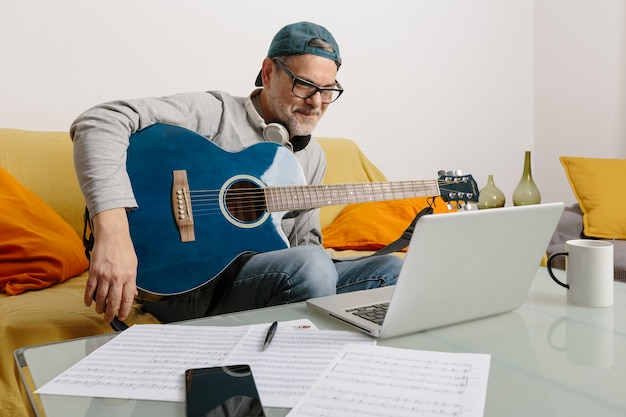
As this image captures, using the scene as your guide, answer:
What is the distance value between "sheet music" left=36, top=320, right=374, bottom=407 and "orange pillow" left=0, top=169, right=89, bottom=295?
76cm

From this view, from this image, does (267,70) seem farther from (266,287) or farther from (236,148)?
(266,287)

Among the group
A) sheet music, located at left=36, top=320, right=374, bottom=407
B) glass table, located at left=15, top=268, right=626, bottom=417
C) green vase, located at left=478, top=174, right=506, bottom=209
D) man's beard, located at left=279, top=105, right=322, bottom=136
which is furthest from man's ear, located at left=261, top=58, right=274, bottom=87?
green vase, located at left=478, top=174, right=506, bottom=209

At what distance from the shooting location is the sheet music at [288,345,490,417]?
52 centimetres

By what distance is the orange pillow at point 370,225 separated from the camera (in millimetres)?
1957

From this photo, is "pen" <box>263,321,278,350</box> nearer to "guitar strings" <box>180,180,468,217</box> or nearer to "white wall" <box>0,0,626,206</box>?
"guitar strings" <box>180,180,468,217</box>

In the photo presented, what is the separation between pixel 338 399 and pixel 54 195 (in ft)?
4.76

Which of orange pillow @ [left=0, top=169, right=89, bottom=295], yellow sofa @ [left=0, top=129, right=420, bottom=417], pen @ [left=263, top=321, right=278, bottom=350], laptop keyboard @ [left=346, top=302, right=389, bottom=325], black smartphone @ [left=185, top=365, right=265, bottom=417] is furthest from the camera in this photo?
orange pillow @ [left=0, top=169, right=89, bottom=295]

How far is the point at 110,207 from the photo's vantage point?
1.04 meters

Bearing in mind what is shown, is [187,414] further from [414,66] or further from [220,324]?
[414,66]

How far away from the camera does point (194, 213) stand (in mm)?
1169

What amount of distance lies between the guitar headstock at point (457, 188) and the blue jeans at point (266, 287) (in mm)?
510

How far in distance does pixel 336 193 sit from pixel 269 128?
27 centimetres

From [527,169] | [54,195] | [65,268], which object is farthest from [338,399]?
[527,169]

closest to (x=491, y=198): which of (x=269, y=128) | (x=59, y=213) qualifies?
(x=269, y=128)
